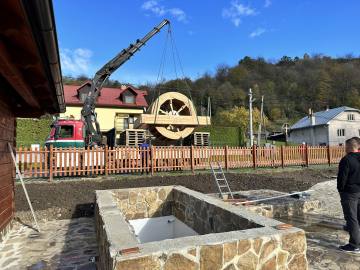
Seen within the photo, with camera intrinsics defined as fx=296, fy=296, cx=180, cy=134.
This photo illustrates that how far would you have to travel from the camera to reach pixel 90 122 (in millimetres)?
16406

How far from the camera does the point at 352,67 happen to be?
69.8m

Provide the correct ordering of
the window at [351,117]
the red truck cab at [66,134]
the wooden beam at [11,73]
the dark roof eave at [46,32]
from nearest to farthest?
1. the dark roof eave at [46,32]
2. the wooden beam at [11,73]
3. the red truck cab at [66,134]
4. the window at [351,117]

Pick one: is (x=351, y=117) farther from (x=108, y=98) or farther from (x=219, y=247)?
(x=219, y=247)

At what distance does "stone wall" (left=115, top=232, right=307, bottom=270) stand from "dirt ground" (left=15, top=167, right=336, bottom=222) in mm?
6016

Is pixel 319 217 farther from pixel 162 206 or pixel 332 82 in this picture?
pixel 332 82

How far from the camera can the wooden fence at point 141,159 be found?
13.2 meters

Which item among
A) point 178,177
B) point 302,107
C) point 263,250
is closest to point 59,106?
point 263,250

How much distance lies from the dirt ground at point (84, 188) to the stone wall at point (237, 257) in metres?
6.02

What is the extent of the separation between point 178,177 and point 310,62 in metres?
76.6

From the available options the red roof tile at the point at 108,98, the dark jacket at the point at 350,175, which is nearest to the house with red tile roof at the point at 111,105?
the red roof tile at the point at 108,98

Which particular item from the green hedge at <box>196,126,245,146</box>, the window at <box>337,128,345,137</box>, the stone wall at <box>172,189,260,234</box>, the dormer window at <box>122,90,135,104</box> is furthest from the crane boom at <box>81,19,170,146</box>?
the window at <box>337,128,345,137</box>

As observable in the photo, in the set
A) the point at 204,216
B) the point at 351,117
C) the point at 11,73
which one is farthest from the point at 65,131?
the point at 351,117

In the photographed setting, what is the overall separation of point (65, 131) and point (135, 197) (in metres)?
9.41

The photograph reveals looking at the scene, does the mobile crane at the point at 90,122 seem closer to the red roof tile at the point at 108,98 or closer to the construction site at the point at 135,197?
the construction site at the point at 135,197
